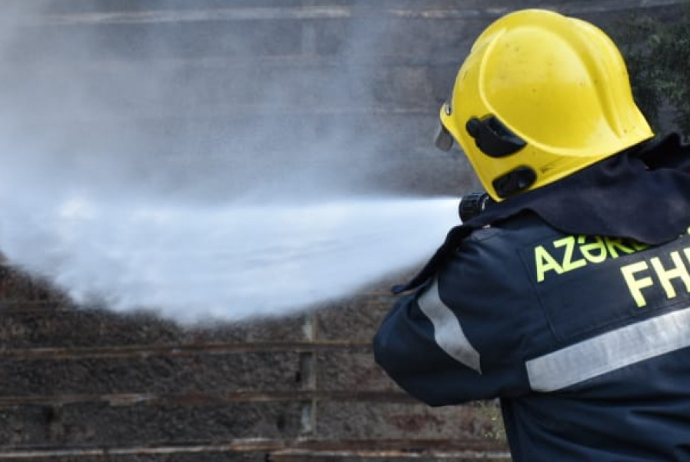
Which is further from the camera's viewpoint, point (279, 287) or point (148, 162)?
point (148, 162)

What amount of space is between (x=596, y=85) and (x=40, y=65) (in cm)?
575

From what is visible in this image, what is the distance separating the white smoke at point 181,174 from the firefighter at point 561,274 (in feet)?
10.2

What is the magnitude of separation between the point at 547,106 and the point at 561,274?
1.35 ft

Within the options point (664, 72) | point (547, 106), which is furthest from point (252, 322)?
point (547, 106)

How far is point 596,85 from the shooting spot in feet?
6.96

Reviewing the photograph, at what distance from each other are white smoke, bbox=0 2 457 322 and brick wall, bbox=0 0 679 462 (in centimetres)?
2

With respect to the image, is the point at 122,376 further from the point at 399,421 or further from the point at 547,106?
the point at 547,106

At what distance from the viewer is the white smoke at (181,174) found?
18.9ft

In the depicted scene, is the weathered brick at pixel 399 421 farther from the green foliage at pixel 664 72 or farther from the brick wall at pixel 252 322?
the green foliage at pixel 664 72

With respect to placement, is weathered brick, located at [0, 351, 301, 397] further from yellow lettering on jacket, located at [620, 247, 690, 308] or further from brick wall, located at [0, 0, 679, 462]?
yellow lettering on jacket, located at [620, 247, 690, 308]

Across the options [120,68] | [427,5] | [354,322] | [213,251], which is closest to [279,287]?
[213,251]

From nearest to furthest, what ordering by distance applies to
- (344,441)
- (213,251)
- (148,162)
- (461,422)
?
(344,441) → (213,251) → (461,422) → (148,162)

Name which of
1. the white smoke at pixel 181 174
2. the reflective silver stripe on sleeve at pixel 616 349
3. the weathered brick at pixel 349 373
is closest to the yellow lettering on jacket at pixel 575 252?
the reflective silver stripe on sleeve at pixel 616 349

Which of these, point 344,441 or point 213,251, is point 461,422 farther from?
point 213,251
